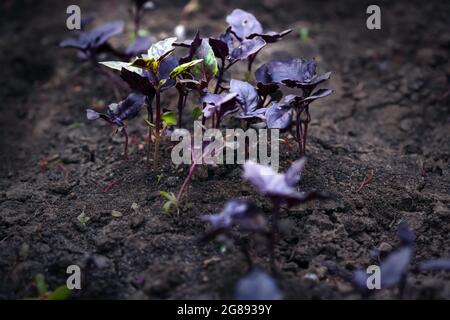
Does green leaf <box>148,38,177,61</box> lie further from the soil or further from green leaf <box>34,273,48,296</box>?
green leaf <box>34,273,48,296</box>

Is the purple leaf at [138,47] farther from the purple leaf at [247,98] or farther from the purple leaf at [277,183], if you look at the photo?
the purple leaf at [277,183]

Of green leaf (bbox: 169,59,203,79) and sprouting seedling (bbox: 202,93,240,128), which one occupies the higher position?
green leaf (bbox: 169,59,203,79)

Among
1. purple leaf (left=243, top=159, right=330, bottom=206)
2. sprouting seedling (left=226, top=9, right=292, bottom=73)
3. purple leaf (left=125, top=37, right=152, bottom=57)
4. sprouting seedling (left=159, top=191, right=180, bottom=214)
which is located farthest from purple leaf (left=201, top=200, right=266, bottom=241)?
purple leaf (left=125, top=37, right=152, bottom=57)

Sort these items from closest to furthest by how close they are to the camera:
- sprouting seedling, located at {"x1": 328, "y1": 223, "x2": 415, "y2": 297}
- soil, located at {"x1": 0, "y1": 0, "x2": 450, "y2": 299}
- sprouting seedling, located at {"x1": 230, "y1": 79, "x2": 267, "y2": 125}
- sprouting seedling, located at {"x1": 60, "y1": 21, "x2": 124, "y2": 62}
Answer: sprouting seedling, located at {"x1": 328, "y1": 223, "x2": 415, "y2": 297} < soil, located at {"x1": 0, "y1": 0, "x2": 450, "y2": 299} < sprouting seedling, located at {"x1": 230, "y1": 79, "x2": 267, "y2": 125} < sprouting seedling, located at {"x1": 60, "y1": 21, "x2": 124, "y2": 62}

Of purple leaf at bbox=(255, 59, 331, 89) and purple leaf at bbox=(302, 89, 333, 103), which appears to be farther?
purple leaf at bbox=(255, 59, 331, 89)

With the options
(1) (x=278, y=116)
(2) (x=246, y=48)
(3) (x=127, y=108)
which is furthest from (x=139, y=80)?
(1) (x=278, y=116)
